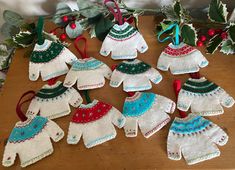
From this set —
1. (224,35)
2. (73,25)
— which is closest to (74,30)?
(73,25)

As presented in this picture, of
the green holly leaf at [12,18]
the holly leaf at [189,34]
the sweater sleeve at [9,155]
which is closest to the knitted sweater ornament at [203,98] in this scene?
the holly leaf at [189,34]

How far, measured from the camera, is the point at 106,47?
76 centimetres

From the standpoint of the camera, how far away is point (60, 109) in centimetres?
66

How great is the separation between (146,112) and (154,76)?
0.29 ft

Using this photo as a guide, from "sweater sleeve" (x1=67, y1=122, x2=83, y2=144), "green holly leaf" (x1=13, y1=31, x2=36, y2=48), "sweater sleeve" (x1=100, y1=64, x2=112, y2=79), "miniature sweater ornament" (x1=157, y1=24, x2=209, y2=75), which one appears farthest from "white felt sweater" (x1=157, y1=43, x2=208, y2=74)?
"green holly leaf" (x1=13, y1=31, x2=36, y2=48)

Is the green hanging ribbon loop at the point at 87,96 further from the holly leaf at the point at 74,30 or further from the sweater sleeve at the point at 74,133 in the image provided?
the holly leaf at the point at 74,30

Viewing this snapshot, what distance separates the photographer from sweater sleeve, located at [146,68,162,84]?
2.20 feet

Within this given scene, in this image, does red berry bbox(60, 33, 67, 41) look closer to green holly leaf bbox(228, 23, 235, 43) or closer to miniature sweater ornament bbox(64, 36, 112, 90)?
miniature sweater ornament bbox(64, 36, 112, 90)

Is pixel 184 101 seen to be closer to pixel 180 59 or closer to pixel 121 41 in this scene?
pixel 180 59

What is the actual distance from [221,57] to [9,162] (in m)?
0.48

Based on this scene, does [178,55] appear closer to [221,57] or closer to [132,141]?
[221,57]

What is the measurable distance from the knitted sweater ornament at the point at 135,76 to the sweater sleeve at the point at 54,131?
0.14 m

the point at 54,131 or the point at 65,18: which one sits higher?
the point at 65,18

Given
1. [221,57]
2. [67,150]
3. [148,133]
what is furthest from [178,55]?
[67,150]
